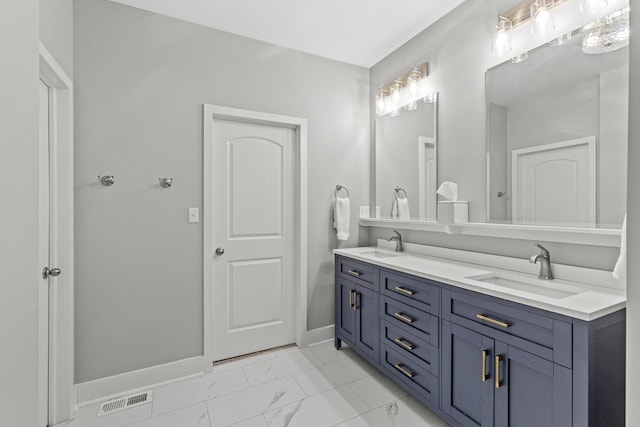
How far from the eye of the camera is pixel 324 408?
195cm

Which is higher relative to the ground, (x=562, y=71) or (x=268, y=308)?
(x=562, y=71)

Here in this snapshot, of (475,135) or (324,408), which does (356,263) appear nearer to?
(324,408)

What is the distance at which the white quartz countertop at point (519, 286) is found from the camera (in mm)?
1212

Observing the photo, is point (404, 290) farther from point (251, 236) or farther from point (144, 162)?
point (144, 162)

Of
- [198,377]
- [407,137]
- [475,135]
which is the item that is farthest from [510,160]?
[198,377]

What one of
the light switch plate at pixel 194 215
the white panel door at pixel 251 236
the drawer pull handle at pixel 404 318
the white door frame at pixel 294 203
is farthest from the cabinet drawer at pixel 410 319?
the light switch plate at pixel 194 215

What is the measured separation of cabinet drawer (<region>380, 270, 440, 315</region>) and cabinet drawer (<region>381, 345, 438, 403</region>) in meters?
0.37

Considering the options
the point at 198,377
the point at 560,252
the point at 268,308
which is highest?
the point at 560,252

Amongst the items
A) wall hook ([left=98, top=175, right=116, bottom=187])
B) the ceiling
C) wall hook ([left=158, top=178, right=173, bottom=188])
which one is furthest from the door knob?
the ceiling

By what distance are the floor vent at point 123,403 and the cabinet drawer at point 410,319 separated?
168cm

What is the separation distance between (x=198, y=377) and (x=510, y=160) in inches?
102

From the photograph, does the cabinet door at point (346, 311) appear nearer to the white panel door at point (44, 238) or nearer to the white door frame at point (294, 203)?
the white door frame at point (294, 203)

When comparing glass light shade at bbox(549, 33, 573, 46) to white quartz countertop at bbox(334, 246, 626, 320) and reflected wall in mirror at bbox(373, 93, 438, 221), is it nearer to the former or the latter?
reflected wall in mirror at bbox(373, 93, 438, 221)

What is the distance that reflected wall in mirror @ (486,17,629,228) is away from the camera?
1443mm
